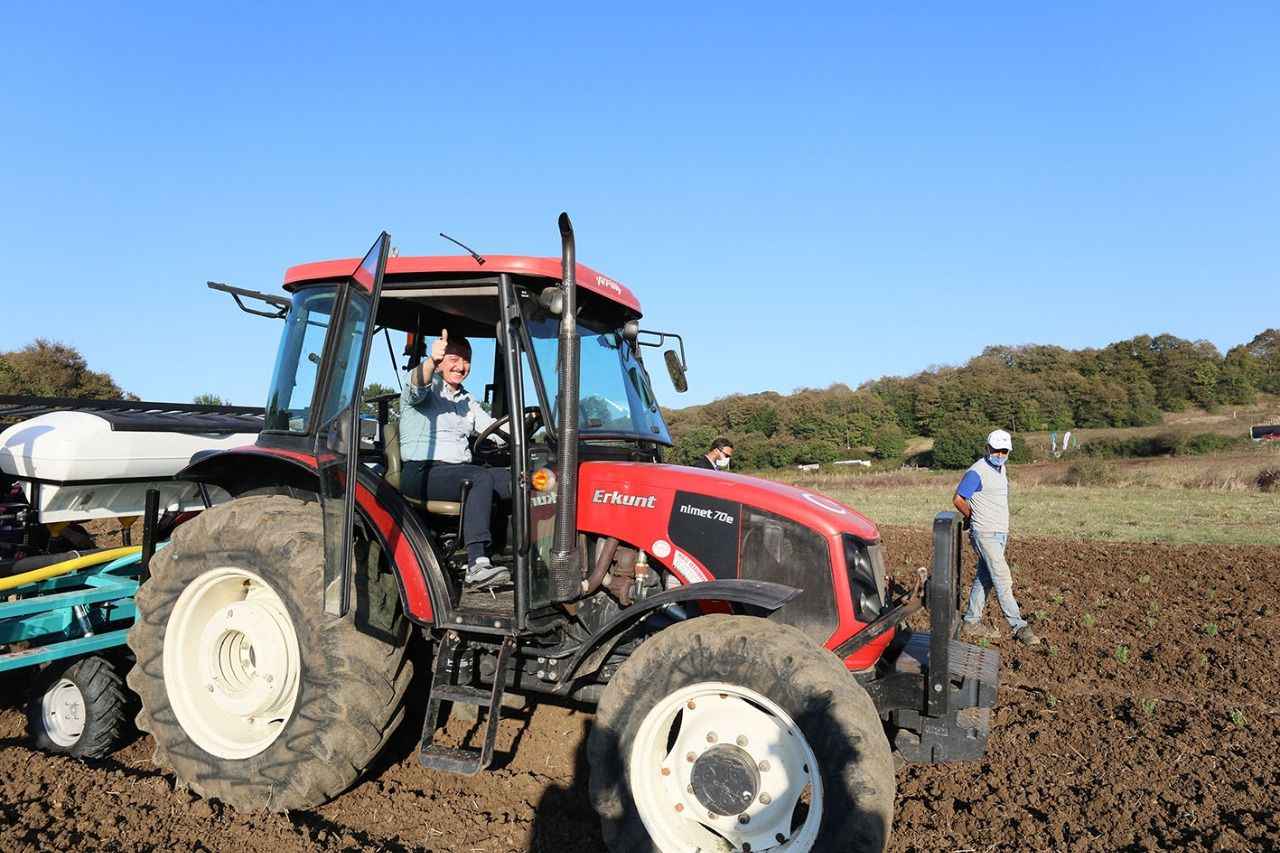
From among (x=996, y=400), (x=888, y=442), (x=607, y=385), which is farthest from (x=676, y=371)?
(x=996, y=400)

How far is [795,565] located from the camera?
367cm

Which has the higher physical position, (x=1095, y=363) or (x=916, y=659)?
(x=1095, y=363)

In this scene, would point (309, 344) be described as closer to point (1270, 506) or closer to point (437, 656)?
point (437, 656)

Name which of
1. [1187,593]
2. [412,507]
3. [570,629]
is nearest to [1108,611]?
[1187,593]

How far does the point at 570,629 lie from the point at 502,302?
4.76 feet

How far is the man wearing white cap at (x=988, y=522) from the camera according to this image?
294 inches

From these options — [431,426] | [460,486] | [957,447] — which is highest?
[431,426]

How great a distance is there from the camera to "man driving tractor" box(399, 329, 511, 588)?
13.0 ft

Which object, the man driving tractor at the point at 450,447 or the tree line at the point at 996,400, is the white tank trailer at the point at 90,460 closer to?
the man driving tractor at the point at 450,447

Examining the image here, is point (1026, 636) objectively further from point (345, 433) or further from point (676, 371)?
A: point (345, 433)

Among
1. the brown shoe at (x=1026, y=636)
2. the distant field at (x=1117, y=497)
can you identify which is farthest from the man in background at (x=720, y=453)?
the distant field at (x=1117, y=497)

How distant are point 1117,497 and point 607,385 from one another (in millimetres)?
20307

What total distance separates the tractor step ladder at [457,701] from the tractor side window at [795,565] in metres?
1.06

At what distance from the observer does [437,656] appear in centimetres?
382
